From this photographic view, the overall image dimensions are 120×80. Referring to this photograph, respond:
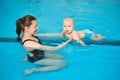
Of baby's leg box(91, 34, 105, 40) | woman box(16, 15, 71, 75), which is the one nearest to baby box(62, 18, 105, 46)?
baby's leg box(91, 34, 105, 40)

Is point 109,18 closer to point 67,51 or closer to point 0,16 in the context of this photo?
point 67,51

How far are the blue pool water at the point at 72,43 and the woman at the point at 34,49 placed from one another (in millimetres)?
54

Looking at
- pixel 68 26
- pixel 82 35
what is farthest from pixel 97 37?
pixel 68 26

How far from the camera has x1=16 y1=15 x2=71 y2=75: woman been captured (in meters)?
1.76

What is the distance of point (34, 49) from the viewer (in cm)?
179

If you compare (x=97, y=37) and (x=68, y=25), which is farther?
(x=97, y=37)

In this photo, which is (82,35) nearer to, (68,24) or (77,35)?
(77,35)

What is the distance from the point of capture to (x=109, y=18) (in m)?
A: 2.47

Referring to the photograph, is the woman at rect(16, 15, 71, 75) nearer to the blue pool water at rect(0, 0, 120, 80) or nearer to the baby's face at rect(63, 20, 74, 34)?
the blue pool water at rect(0, 0, 120, 80)

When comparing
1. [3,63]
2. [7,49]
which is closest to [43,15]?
[7,49]

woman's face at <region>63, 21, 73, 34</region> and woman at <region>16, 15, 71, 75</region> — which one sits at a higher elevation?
woman's face at <region>63, 21, 73, 34</region>

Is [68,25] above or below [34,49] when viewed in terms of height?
above

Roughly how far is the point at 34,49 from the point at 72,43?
0.45 meters

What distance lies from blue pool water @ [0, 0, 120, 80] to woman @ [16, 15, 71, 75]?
2.1 inches
